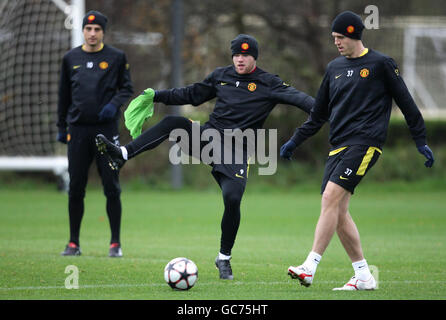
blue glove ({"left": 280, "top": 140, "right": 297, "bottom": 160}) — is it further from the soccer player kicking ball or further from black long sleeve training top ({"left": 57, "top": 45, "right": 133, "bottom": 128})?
black long sleeve training top ({"left": 57, "top": 45, "right": 133, "bottom": 128})

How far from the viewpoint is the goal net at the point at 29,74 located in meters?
19.2

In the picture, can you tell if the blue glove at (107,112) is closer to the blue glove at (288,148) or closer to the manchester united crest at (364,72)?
the blue glove at (288,148)

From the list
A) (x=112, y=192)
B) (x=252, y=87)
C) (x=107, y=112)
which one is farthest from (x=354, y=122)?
(x=112, y=192)

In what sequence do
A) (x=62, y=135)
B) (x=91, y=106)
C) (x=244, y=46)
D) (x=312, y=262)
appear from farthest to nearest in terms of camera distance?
(x=62, y=135)
(x=91, y=106)
(x=244, y=46)
(x=312, y=262)

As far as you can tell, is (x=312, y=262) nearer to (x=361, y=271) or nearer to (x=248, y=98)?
(x=361, y=271)

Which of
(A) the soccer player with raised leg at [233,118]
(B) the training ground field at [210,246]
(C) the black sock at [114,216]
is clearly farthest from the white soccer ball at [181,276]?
(C) the black sock at [114,216]

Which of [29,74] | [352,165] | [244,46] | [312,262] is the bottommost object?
[312,262]

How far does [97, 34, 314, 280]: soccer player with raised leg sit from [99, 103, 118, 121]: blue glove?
1.70m

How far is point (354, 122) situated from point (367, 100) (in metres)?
0.22

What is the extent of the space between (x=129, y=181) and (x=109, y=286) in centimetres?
1577

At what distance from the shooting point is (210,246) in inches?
432

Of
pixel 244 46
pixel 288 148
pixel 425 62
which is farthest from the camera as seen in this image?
pixel 425 62

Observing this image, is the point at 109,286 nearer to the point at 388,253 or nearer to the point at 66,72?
the point at 66,72

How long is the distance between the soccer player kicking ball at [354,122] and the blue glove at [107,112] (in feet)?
10.9
